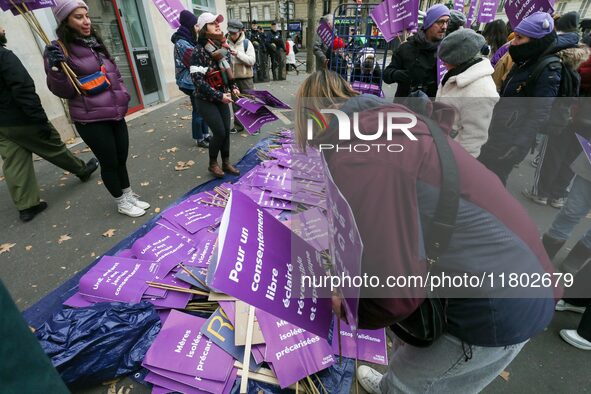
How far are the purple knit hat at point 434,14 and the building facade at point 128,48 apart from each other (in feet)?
18.5

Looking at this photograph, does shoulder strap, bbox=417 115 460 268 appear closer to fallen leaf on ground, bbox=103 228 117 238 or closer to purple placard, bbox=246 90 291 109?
purple placard, bbox=246 90 291 109

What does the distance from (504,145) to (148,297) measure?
10.8 feet

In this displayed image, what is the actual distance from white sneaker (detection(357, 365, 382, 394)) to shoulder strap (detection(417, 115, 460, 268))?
1.33 m

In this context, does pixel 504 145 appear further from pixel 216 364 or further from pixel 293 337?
pixel 216 364

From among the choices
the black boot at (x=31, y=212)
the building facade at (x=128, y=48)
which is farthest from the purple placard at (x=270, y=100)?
the building facade at (x=128, y=48)

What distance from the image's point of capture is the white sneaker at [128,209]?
3432mm

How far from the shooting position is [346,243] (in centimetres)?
82

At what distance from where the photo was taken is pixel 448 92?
2621mm

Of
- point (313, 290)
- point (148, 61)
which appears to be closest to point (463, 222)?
point (313, 290)

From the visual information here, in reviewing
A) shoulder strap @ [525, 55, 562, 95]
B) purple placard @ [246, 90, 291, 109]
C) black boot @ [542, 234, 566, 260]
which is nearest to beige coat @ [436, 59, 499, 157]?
shoulder strap @ [525, 55, 562, 95]

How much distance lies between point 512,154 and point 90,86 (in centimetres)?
391

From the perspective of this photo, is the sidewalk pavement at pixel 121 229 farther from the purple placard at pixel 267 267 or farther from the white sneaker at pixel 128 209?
the purple placard at pixel 267 267

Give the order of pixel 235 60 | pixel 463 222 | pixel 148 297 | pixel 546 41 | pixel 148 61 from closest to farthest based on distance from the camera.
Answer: pixel 463 222 < pixel 148 297 < pixel 546 41 < pixel 235 60 < pixel 148 61

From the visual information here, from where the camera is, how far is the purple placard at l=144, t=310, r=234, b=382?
A: 1.80 m
